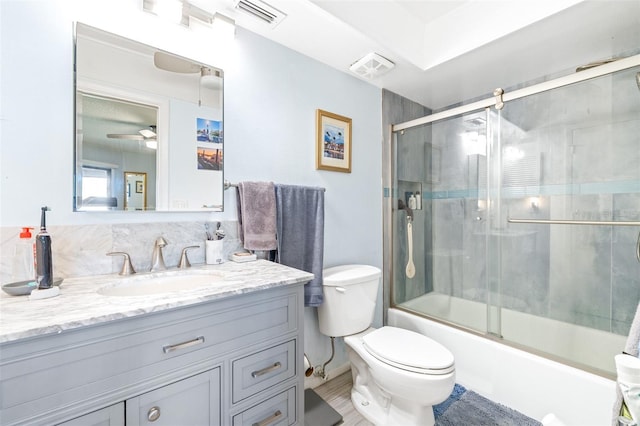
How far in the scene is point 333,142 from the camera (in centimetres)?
188

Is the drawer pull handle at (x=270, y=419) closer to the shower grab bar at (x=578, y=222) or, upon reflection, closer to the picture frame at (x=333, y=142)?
the picture frame at (x=333, y=142)

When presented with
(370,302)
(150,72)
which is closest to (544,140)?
(370,302)

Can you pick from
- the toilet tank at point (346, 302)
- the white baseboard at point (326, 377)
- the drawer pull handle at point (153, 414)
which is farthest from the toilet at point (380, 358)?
the drawer pull handle at point (153, 414)

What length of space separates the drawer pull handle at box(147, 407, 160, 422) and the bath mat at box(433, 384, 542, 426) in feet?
4.63

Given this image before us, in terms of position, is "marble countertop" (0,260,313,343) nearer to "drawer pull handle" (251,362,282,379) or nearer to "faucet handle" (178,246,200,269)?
"faucet handle" (178,246,200,269)

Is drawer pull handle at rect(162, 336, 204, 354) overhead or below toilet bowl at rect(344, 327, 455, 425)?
overhead

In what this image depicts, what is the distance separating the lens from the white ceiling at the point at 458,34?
1355mm

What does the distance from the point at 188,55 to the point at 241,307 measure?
1224 millimetres

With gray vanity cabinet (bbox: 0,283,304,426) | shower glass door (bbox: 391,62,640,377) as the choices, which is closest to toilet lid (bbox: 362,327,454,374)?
gray vanity cabinet (bbox: 0,283,304,426)

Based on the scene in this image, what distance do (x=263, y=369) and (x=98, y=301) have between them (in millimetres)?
592

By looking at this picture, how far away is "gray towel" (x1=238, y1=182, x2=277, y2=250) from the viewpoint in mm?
1404

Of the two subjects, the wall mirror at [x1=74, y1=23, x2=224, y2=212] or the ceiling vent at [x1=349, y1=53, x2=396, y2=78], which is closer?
the wall mirror at [x1=74, y1=23, x2=224, y2=212]

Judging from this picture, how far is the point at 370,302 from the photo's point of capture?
170 centimetres

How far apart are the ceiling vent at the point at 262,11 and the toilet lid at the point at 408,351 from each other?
5.92 feet
